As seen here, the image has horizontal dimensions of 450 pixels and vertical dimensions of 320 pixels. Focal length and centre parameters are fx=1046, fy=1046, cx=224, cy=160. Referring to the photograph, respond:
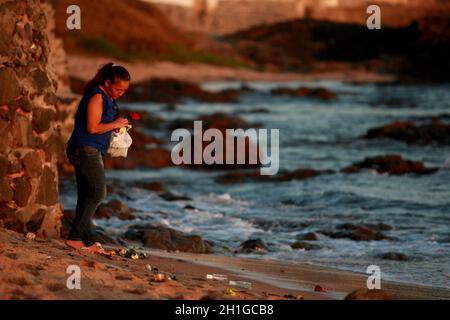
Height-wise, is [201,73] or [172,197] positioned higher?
[201,73]

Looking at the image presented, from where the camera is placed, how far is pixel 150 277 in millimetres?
7129

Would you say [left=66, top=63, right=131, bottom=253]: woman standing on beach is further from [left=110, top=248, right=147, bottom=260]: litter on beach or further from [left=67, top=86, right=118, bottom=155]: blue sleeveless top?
[left=110, top=248, right=147, bottom=260]: litter on beach

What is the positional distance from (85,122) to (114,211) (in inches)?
172

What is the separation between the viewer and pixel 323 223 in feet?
42.0

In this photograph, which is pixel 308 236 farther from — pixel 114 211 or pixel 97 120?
pixel 97 120

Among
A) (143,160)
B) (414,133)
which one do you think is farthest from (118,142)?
(414,133)

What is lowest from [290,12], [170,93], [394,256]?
[394,256]

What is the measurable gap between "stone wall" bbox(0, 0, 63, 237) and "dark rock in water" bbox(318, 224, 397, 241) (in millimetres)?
3818

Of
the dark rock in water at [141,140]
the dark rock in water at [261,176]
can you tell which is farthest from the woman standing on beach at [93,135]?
the dark rock in water at [141,140]

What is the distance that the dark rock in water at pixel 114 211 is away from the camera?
11992 mm

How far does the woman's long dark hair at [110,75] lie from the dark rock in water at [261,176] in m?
9.11

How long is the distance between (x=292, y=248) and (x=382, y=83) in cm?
5658
